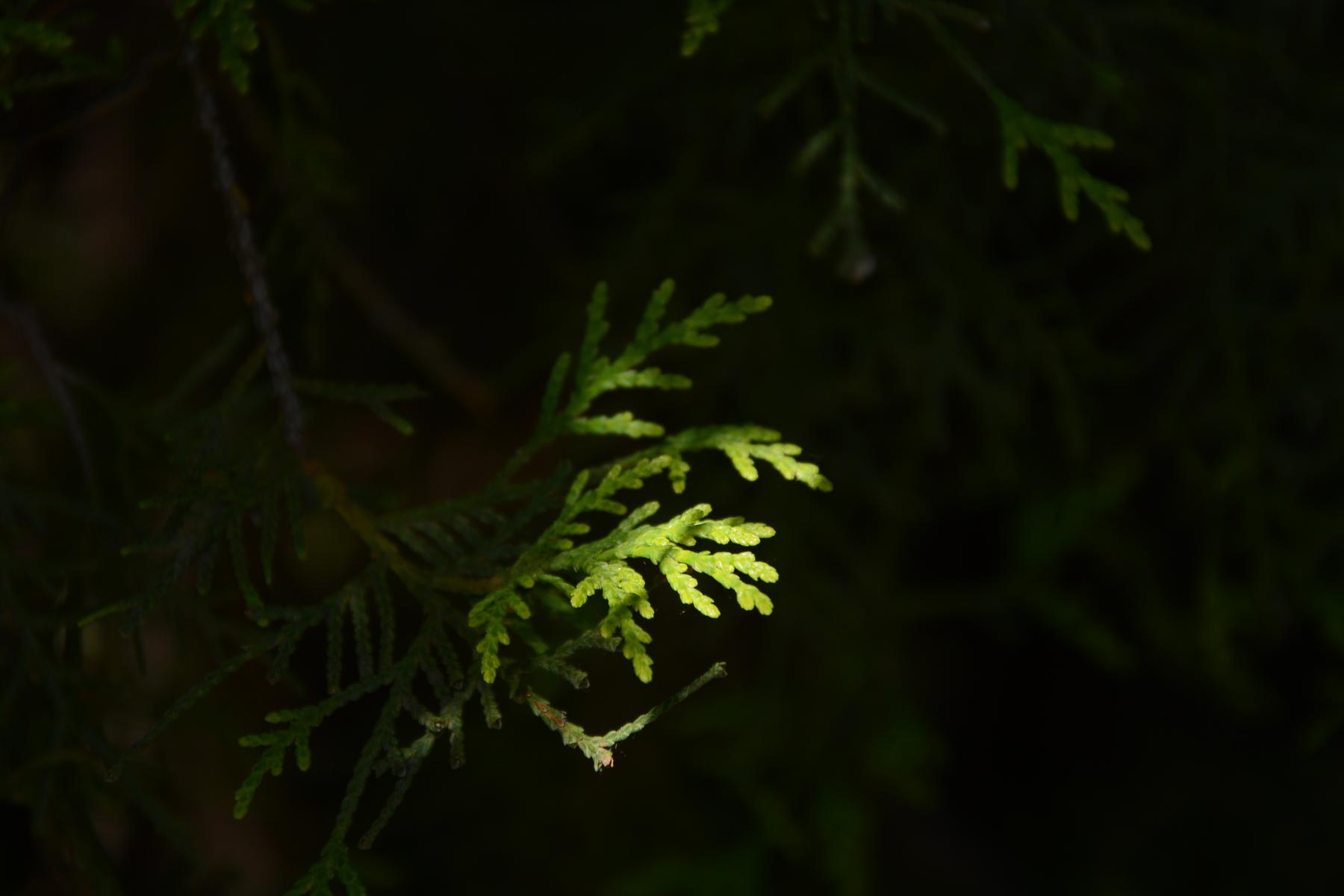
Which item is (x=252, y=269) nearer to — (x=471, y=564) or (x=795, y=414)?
(x=471, y=564)

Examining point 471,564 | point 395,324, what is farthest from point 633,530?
point 395,324

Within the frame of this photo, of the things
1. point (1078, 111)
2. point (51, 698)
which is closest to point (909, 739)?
point (1078, 111)

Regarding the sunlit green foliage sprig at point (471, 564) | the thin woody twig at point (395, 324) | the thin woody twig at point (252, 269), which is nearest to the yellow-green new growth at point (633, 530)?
the sunlit green foliage sprig at point (471, 564)

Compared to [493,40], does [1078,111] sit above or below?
below

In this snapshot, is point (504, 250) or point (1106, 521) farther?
point (504, 250)

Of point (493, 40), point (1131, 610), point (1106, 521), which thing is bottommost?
point (1131, 610)

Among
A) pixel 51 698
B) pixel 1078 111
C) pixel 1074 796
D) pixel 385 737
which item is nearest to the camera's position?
pixel 385 737

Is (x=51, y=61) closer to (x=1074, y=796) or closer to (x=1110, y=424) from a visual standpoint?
(x=1110, y=424)
